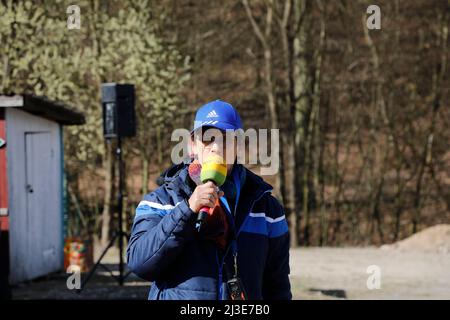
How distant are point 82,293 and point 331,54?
59.6 feet

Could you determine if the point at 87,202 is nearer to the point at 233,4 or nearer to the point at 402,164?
the point at 233,4

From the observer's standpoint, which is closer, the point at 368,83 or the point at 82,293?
the point at 82,293

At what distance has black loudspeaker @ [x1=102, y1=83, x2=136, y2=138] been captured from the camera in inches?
523

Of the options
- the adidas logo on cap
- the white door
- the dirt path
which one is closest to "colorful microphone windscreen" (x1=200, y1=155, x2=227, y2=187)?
the adidas logo on cap

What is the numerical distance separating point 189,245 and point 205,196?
0.98ft

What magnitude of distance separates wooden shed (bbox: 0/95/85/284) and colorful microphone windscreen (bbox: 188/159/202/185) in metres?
9.01

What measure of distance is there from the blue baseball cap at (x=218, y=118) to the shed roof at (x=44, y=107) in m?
9.97

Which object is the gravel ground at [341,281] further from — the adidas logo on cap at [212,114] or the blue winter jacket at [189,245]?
the adidas logo on cap at [212,114]

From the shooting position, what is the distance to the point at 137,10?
982 inches

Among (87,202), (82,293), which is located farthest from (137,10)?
(82,293)

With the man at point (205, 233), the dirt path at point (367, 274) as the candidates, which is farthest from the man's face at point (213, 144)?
the dirt path at point (367, 274)

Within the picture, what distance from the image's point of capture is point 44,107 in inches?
558

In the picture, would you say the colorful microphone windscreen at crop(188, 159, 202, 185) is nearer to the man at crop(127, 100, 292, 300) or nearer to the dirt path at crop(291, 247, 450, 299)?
the man at crop(127, 100, 292, 300)

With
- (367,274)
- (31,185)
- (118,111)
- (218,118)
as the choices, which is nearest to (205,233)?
(218,118)
